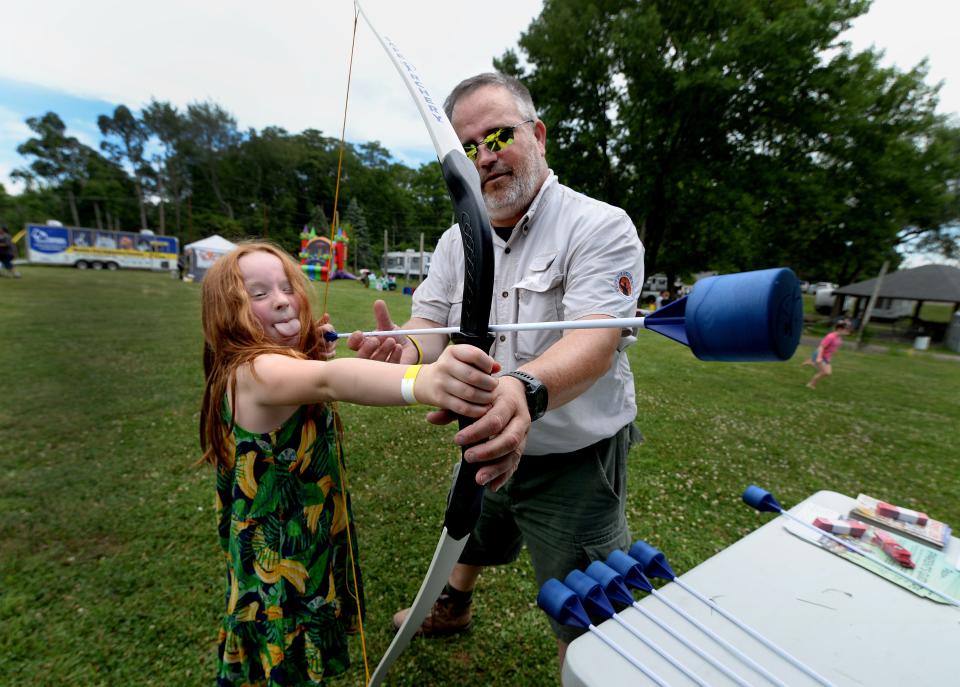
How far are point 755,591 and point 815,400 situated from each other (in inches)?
310

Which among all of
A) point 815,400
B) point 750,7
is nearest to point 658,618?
point 815,400

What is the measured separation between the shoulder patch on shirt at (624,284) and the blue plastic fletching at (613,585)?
30.2 inches

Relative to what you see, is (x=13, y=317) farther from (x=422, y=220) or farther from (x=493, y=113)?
(x=422, y=220)

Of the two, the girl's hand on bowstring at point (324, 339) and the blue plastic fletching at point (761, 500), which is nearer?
the blue plastic fletching at point (761, 500)

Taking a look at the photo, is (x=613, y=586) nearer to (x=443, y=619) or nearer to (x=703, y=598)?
(x=703, y=598)

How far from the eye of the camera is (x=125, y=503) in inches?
123

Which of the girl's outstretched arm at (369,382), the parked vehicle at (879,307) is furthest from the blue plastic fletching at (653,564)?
the parked vehicle at (879,307)

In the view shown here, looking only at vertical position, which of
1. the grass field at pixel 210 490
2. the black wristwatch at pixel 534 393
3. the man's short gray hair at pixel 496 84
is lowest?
the grass field at pixel 210 490

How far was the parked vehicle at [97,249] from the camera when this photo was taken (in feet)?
83.7

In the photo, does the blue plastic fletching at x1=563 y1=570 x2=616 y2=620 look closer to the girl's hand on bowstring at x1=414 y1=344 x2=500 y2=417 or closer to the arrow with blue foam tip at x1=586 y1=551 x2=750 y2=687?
the arrow with blue foam tip at x1=586 y1=551 x2=750 y2=687

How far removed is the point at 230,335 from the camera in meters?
1.50

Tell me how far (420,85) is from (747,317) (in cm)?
108

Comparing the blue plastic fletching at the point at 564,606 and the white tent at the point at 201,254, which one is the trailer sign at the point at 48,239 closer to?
the white tent at the point at 201,254

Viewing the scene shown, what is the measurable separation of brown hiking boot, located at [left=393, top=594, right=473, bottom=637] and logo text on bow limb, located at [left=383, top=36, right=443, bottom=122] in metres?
2.24
